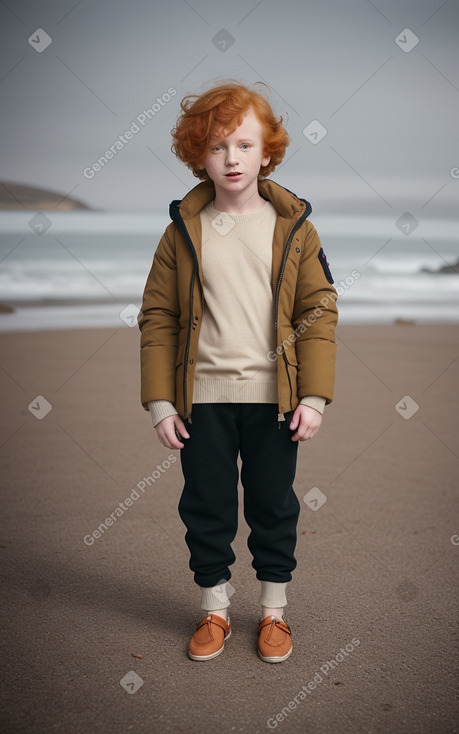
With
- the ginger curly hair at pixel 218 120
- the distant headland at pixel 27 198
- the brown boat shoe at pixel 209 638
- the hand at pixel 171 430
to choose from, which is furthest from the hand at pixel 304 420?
→ the distant headland at pixel 27 198

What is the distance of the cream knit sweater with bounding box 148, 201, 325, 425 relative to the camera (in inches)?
80.4

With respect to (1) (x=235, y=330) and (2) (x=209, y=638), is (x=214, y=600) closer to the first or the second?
(2) (x=209, y=638)

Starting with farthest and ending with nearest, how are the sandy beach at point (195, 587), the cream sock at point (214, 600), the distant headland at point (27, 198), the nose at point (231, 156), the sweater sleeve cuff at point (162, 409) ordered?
the distant headland at point (27, 198), the cream sock at point (214, 600), the sweater sleeve cuff at point (162, 409), the nose at point (231, 156), the sandy beach at point (195, 587)

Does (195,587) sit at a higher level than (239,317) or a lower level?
lower

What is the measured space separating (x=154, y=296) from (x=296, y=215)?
44 centimetres

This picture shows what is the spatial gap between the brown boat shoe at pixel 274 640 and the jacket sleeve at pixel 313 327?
65cm

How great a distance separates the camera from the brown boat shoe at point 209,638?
2.06 m

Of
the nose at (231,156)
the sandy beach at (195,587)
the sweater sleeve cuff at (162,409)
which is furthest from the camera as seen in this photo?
the sweater sleeve cuff at (162,409)

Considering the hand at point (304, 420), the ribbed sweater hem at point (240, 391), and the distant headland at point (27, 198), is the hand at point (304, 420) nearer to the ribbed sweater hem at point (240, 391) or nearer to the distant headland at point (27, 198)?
the ribbed sweater hem at point (240, 391)

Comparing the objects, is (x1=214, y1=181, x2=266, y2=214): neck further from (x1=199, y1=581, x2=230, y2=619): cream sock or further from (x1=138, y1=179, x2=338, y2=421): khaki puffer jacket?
(x1=199, y1=581, x2=230, y2=619): cream sock

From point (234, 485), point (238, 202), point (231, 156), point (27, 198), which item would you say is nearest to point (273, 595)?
point (234, 485)

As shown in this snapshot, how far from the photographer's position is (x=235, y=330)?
2.05 metres

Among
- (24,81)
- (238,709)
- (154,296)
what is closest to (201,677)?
(238,709)

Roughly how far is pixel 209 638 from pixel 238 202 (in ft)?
3.88
